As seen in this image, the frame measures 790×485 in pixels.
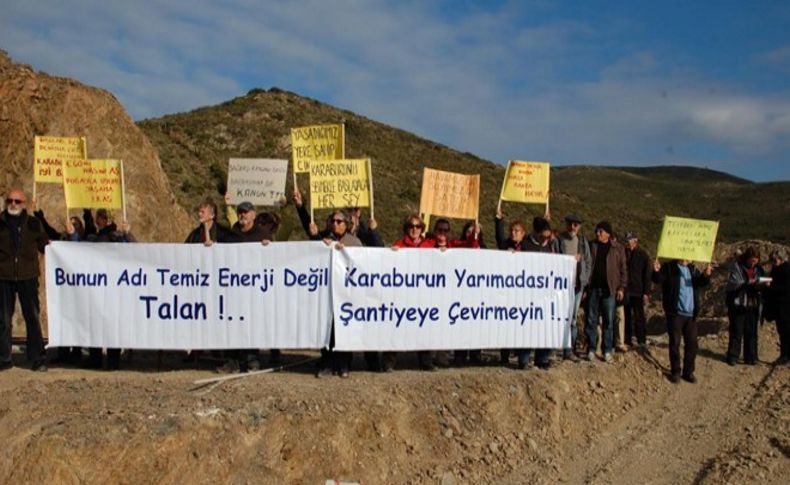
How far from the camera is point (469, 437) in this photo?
8.48 metres

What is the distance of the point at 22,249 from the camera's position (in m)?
8.88

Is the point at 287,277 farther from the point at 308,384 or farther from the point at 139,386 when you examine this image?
the point at 139,386

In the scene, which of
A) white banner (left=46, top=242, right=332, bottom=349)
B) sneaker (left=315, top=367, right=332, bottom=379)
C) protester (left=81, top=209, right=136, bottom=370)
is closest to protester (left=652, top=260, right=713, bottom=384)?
sneaker (left=315, top=367, right=332, bottom=379)

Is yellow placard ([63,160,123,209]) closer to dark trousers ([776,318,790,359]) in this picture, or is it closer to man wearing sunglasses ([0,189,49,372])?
man wearing sunglasses ([0,189,49,372])

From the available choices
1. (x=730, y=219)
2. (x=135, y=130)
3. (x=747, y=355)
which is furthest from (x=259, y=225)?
(x=730, y=219)

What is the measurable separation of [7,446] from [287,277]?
339cm

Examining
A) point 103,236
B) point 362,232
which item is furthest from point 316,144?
point 103,236

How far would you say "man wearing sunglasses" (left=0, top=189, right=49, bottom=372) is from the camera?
28.9ft

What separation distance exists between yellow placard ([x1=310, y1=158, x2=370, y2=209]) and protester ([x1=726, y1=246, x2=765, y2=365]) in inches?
230

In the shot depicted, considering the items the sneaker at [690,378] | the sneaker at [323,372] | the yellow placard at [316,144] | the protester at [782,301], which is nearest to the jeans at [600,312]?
the sneaker at [690,378]

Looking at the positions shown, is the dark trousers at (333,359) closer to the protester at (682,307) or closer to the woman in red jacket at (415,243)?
the woman in red jacket at (415,243)

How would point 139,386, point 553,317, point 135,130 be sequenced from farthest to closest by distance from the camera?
point 135,130 → point 553,317 → point 139,386

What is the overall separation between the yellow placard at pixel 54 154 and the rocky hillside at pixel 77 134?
17.1 ft

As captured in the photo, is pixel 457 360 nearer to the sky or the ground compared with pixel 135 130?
nearer to the ground
